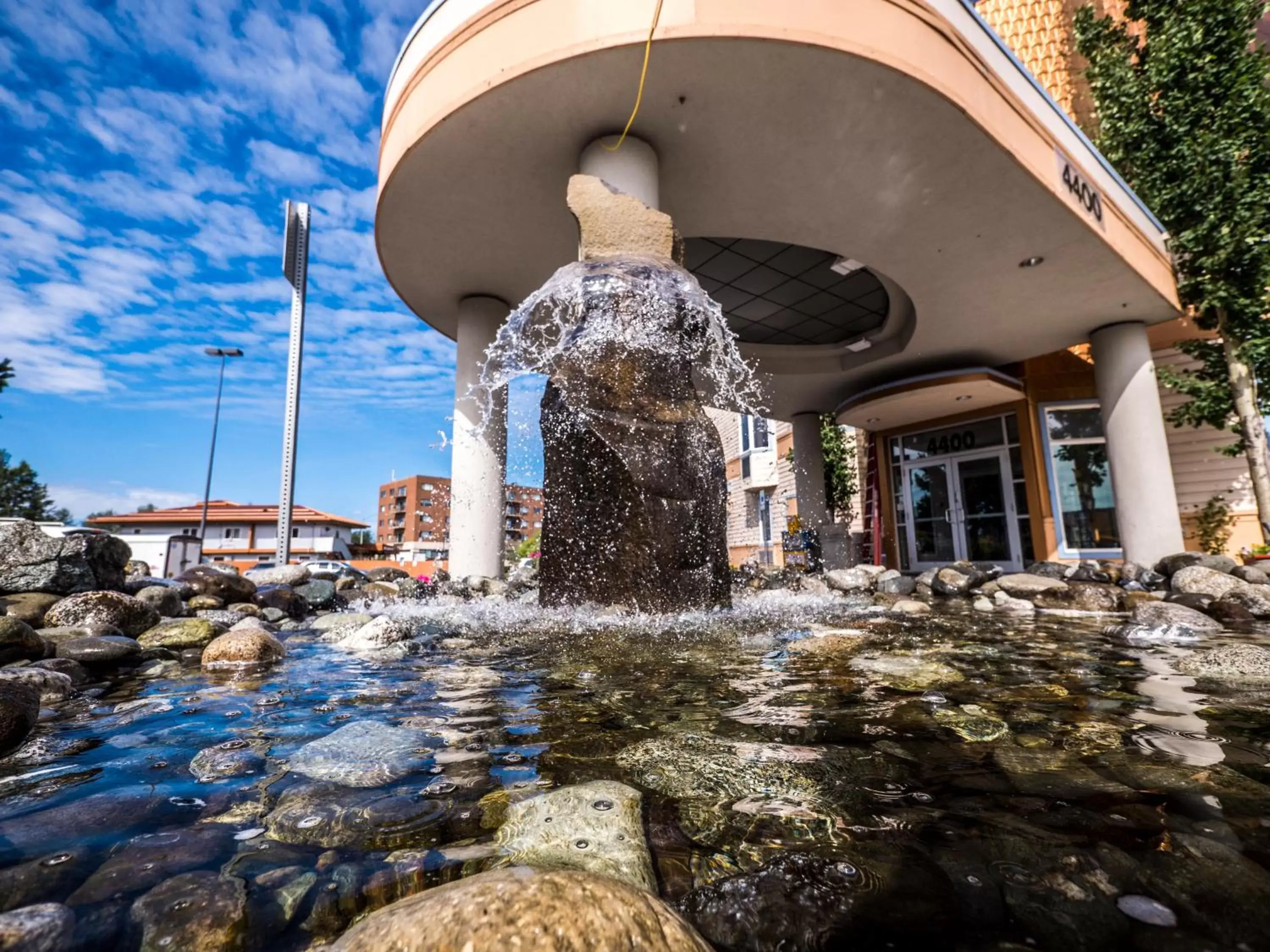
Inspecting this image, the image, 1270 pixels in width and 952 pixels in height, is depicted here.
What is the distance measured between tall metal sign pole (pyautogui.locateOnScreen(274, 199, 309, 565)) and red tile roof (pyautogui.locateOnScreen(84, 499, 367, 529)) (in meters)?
46.9

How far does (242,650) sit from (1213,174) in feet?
43.2

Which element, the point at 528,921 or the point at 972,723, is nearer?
the point at 528,921

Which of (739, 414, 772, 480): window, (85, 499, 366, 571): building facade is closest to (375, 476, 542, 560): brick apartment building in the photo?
(85, 499, 366, 571): building facade

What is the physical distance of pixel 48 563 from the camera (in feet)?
15.7

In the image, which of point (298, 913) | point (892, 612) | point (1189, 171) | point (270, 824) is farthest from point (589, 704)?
point (1189, 171)

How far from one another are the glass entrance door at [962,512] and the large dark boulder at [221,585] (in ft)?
43.4

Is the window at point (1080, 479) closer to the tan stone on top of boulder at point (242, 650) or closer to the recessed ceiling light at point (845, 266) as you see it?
the recessed ceiling light at point (845, 266)

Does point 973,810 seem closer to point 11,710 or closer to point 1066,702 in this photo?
point 1066,702

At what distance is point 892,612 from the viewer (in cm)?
521

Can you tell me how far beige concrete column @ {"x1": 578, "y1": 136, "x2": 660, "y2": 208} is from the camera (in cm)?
551

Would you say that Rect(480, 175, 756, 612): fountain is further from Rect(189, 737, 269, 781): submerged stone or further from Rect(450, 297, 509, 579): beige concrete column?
Rect(450, 297, 509, 579): beige concrete column

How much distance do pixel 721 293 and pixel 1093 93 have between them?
24.4 ft

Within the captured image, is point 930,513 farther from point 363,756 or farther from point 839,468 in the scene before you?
point 363,756

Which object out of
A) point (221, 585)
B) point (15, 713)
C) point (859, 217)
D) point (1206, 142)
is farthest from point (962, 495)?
point (15, 713)
